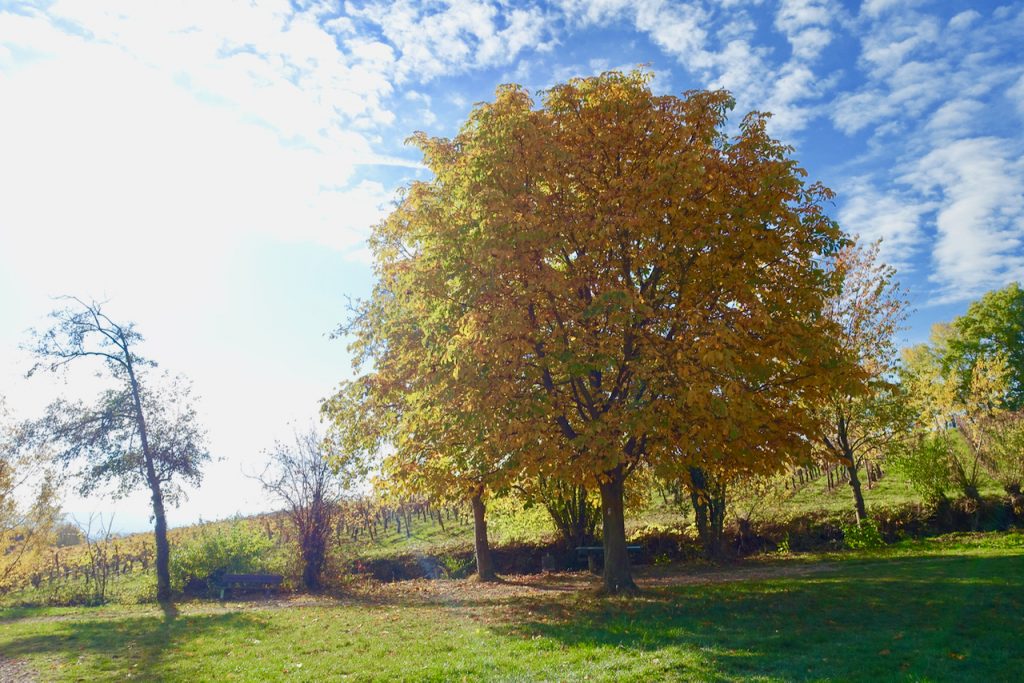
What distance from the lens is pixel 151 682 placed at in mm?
8133

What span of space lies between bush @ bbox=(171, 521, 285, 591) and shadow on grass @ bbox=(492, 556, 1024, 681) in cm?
1248

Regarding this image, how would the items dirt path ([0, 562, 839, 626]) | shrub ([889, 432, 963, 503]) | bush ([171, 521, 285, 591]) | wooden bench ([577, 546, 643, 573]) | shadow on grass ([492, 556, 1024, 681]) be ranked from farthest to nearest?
bush ([171, 521, 285, 591]) → shrub ([889, 432, 963, 503]) → wooden bench ([577, 546, 643, 573]) → dirt path ([0, 562, 839, 626]) → shadow on grass ([492, 556, 1024, 681])

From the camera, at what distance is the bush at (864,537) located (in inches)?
751

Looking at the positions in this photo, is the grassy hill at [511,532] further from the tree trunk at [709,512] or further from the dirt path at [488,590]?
the dirt path at [488,590]

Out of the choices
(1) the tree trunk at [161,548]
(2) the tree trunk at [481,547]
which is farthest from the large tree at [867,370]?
(1) the tree trunk at [161,548]

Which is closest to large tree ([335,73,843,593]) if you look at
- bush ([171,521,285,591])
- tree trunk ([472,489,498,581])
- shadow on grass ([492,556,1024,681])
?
A: shadow on grass ([492,556,1024,681])

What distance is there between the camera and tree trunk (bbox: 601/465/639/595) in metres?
13.1

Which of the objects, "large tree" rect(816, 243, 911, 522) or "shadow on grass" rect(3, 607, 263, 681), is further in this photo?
"large tree" rect(816, 243, 911, 522)

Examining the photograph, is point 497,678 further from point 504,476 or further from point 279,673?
point 504,476

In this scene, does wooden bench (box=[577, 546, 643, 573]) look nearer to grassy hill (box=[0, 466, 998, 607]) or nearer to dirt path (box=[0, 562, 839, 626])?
dirt path (box=[0, 562, 839, 626])

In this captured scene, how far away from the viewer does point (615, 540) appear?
1331 cm

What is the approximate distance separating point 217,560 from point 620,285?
685 inches

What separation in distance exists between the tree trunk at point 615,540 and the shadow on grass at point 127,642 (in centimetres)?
765

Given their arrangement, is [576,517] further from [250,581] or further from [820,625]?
[820,625]
